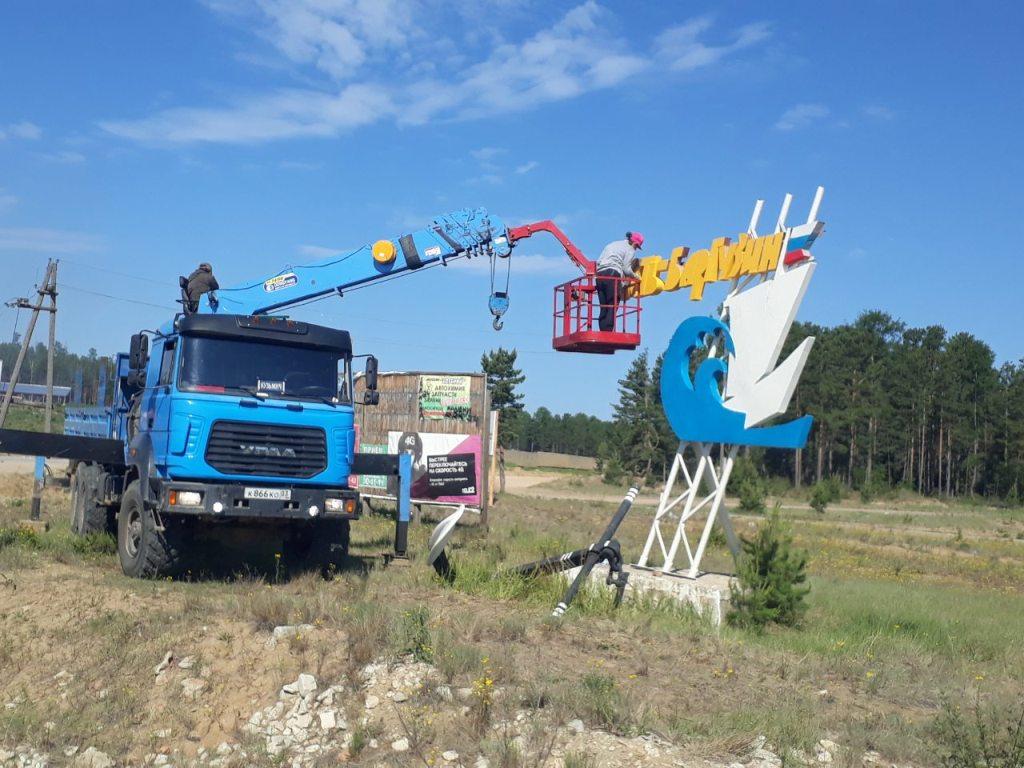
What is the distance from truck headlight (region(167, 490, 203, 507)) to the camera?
1115cm

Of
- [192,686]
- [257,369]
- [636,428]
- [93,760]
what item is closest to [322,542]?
[257,369]

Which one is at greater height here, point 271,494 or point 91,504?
point 271,494

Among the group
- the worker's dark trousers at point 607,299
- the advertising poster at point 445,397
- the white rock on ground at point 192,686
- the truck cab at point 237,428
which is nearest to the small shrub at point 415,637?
the white rock on ground at point 192,686

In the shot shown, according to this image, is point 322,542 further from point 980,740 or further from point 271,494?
point 980,740

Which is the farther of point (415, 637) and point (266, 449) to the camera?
point (266, 449)

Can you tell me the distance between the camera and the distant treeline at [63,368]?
17906 mm

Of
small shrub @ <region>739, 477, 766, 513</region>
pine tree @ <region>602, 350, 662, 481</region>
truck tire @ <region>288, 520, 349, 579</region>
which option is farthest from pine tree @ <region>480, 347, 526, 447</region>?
truck tire @ <region>288, 520, 349, 579</region>

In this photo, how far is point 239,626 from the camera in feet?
30.5

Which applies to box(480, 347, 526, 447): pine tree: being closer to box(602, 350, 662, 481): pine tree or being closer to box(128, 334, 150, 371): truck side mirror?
box(602, 350, 662, 481): pine tree

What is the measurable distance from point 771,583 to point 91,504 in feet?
33.2

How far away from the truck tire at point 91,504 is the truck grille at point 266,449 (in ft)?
13.1

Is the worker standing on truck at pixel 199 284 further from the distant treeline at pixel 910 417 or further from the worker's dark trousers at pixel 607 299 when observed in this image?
the distant treeline at pixel 910 417

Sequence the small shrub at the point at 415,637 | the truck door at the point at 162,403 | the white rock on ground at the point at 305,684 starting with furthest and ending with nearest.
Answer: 1. the truck door at the point at 162,403
2. the small shrub at the point at 415,637
3. the white rock on ground at the point at 305,684

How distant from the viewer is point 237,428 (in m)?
11.5
